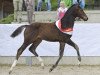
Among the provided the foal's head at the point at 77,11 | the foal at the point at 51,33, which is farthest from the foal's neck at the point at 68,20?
the foal's head at the point at 77,11

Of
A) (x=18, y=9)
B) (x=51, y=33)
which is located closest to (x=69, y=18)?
(x=51, y=33)

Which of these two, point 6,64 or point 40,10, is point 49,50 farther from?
point 40,10

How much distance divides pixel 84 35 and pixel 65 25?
171 cm

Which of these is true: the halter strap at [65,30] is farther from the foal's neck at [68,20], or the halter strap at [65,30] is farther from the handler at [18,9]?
the handler at [18,9]

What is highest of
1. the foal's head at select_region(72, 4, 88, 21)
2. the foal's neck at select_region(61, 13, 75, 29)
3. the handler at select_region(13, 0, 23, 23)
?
the foal's head at select_region(72, 4, 88, 21)

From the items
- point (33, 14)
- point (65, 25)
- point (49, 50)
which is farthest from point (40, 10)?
point (65, 25)

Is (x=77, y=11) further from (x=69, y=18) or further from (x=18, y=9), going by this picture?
(x=18, y=9)

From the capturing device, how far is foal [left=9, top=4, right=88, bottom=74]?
42.4 ft

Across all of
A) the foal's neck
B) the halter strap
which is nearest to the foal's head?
the foal's neck

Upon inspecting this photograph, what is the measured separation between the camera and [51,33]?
1305 cm

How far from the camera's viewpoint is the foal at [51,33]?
42.4ft

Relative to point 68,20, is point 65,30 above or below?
below

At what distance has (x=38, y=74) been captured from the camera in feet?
41.9

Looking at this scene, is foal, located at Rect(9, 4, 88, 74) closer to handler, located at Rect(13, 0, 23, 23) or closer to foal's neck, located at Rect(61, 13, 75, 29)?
foal's neck, located at Rect(61, 13, 75, 29)
